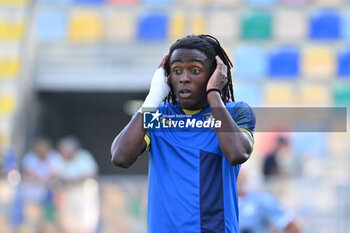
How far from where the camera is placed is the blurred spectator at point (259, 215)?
764cm

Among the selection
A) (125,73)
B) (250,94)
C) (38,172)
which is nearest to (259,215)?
(38,172)

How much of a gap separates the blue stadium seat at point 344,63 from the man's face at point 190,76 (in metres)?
9.64

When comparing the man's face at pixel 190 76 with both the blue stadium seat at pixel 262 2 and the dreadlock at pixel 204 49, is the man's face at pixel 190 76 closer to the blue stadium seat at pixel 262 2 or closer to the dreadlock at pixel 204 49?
the dreadlock at pixel 204 49

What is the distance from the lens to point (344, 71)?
42.4ft

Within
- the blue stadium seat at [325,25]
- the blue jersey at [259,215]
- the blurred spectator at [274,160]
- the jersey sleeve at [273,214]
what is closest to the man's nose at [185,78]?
the blue jersey at [259,215]

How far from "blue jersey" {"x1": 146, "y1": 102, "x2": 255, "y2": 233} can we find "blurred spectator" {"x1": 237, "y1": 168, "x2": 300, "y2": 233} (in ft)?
13.1

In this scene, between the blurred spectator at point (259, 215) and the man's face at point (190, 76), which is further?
the blurred spectator at point (259, 215)

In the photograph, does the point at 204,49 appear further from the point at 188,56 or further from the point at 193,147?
the point at 193,147

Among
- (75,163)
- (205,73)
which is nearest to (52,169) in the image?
(75,163)

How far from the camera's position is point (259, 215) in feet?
25.6

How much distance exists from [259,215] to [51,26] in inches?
299

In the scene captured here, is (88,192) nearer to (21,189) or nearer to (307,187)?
(21,189)

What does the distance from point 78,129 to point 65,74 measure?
359 centimetres

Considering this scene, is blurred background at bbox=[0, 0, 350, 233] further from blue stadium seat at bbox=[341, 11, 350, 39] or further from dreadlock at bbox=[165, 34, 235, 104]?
dreadlock at bbox=[165, 34, 235, 104]
